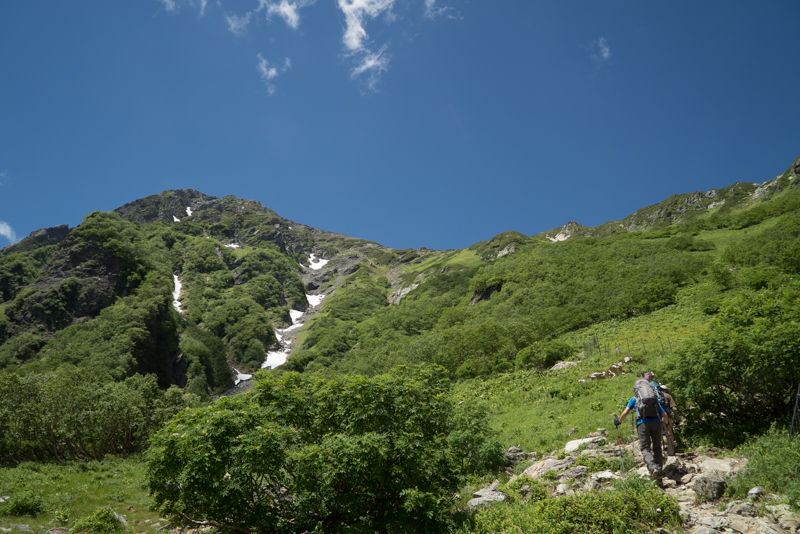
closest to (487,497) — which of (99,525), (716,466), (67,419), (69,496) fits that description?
(716,466)

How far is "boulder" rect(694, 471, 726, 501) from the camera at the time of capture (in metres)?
7.69

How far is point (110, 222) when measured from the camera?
474 ft

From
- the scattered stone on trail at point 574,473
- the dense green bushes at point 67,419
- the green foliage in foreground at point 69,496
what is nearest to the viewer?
the scattered stone on trail at point 574,473

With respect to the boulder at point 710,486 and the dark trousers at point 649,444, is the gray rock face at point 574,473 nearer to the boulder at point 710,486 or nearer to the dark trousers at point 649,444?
the dark trousers at point 649,444

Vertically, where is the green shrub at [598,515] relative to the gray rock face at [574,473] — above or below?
A: above

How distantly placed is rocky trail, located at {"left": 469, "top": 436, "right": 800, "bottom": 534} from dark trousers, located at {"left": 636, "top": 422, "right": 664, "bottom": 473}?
32 cm

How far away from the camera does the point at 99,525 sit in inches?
557

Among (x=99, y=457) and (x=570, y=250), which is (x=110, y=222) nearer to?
(x=99, y=457)

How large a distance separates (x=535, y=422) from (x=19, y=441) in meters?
40.2

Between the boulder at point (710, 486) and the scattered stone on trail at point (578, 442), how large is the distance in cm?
565

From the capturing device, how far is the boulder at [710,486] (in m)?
7.69

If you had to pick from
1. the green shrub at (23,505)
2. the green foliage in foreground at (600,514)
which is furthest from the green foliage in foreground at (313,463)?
the green shrub at (23,505)

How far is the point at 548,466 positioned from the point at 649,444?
14.0 ft

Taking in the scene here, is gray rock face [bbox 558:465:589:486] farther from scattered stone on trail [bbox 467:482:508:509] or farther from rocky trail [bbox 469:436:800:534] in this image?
scattered stone on trail [bbox 467:482:508:509]
